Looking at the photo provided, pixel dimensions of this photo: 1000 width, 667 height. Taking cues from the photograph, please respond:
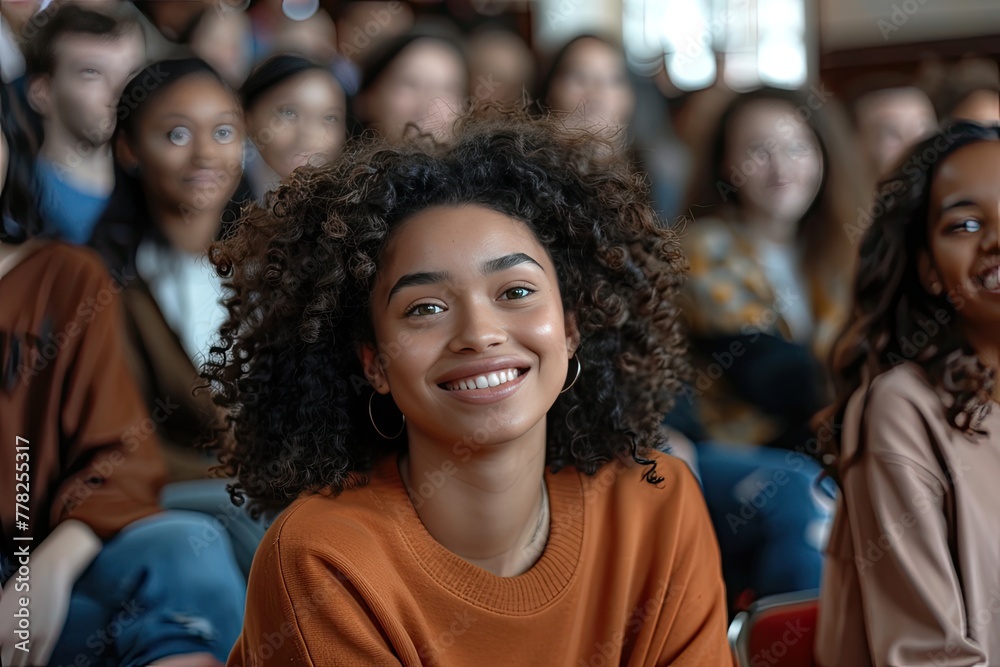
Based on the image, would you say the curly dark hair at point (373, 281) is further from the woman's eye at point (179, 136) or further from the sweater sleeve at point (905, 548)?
the sweater sleeve at point (905, 548)

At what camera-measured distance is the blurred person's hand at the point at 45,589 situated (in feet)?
5.65

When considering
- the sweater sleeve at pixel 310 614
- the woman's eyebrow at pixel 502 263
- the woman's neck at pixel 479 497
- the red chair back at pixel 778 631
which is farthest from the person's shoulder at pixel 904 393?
the sweater sleeve at pixel 310 614

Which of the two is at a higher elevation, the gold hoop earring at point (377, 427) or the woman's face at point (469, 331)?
the woman's face at point (469, 331)

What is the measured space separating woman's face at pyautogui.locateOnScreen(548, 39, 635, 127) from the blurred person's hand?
4.01 feet

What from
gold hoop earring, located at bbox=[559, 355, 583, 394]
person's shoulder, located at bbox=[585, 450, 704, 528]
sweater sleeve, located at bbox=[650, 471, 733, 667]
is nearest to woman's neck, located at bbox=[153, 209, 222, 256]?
gold hoop earring, located at bbox=[559, 355, 583, 394]

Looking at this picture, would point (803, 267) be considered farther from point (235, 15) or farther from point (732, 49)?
point (235, 15)

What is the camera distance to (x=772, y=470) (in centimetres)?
187

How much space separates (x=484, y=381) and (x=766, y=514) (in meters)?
0.79

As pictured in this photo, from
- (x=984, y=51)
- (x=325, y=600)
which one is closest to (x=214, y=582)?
(x=325, y=600)

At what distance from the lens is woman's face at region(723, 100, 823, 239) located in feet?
6.18

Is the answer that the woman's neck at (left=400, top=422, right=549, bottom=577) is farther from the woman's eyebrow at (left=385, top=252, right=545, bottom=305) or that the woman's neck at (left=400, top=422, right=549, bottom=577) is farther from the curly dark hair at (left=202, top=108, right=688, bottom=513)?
the woman's eyebrow at (left=385, top=252, right=545, bottom=305)

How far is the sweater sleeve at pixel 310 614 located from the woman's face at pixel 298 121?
79cm

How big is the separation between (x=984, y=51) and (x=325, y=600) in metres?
1.55

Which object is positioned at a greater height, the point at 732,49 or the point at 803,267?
the point at 732,49
